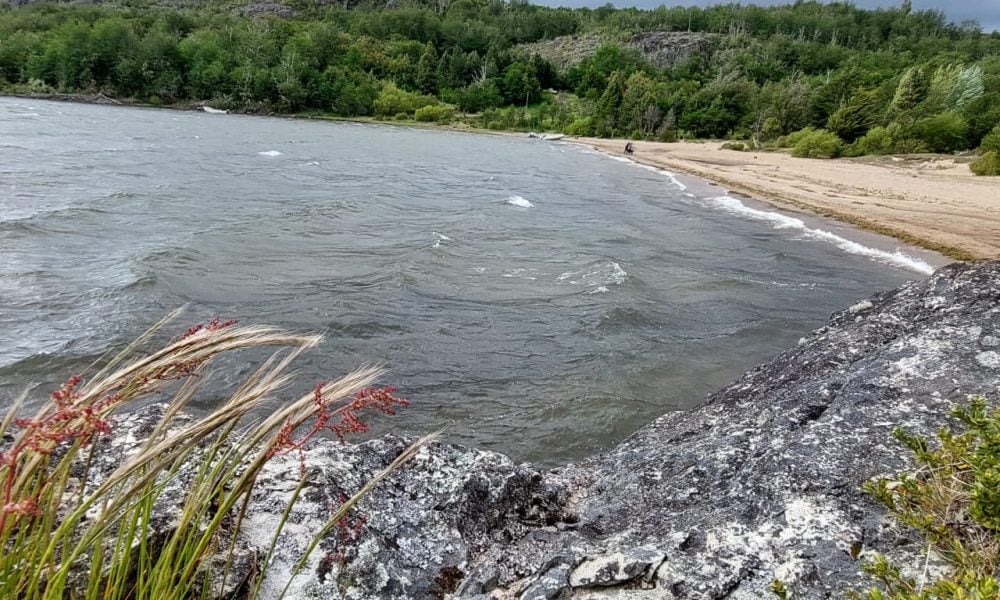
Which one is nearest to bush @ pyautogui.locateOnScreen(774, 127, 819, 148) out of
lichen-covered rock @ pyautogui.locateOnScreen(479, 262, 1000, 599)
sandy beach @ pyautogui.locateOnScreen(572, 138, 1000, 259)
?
sandy beach @ pyautogui.locateOnScreen(572, 138, 1000, 259)

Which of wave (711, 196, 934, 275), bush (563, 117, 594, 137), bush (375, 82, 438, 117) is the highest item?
bush (375, 82, 438, 117)

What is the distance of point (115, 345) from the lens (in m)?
7.27

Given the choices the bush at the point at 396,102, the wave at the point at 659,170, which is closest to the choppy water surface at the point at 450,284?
the wave at the point at 659,170

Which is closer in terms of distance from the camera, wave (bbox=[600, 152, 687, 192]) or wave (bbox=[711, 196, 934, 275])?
wave (bbox=[711, 196, 934, 275])

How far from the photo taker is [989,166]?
2997 centimetres

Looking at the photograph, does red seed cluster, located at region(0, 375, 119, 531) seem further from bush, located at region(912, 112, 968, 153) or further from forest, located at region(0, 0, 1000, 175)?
bush, located at region(912, 112, 968, 153)

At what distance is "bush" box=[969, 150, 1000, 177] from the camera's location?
29.7m

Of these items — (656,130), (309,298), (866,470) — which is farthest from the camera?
(656,130)

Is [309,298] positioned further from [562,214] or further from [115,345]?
[562,214]

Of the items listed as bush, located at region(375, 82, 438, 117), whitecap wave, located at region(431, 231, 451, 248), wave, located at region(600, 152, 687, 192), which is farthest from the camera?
bush, located at region(375, 82, 438, 117)

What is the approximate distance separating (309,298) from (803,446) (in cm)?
823

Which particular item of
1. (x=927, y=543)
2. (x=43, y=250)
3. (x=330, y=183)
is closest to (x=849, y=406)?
(x=927, y=543)

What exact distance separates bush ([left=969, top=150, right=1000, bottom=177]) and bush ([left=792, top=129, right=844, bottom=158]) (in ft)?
50.8

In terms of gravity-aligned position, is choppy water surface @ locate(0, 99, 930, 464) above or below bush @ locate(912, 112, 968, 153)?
below
